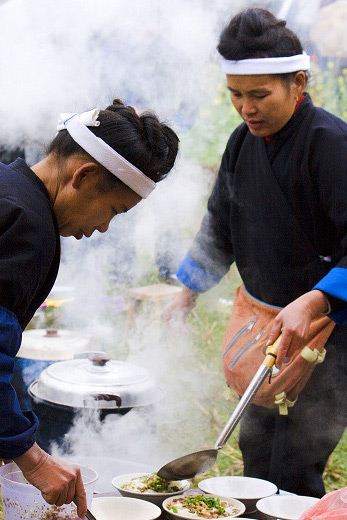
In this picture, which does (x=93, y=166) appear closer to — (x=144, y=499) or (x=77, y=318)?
(x=144, y=499)

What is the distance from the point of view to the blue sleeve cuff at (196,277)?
291cm

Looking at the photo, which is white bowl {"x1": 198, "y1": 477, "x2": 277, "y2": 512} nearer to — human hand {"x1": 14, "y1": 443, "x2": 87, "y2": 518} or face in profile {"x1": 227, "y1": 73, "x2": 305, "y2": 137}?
human hand {"x1": 14, "y1": 443, "x2": 87, "y2": 518}

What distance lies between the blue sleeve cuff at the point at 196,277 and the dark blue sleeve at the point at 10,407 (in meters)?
1.50

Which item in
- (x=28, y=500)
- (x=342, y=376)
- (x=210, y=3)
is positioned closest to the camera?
(x=28, y=500)

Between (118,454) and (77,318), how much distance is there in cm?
225

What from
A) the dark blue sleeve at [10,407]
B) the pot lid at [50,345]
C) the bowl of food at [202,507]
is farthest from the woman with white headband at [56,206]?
the pot lid at [50,345]

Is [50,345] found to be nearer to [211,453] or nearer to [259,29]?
[211,453]

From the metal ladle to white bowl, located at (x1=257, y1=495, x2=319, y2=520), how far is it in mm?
222

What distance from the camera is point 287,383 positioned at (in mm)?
2414

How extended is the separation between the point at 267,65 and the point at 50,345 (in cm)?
184

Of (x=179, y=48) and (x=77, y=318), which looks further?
(x=77, y=318)

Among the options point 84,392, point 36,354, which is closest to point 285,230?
point 84,392

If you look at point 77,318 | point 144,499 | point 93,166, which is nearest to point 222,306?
point 77,318

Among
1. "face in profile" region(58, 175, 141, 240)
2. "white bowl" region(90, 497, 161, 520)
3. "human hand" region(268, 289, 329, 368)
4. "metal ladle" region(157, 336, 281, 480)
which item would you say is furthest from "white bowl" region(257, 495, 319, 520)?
"face in profile" region(58, 175, 141, 240)
